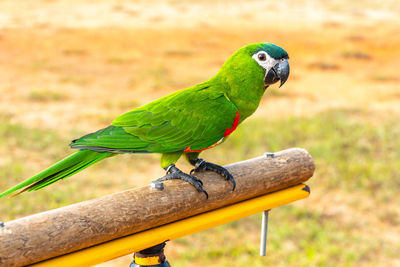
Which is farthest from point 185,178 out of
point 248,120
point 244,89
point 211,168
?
point 248,120

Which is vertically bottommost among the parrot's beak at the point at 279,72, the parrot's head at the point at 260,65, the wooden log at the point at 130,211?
the wooden log at the point at 130,211

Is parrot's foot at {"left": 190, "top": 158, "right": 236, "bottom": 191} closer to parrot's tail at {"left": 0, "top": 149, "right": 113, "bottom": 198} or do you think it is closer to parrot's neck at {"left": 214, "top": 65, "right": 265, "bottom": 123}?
parrot's neck at {"left": 214, "top": 65, "right": 265, "bottom": 123}

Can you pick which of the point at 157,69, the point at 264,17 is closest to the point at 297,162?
the point at 157,69

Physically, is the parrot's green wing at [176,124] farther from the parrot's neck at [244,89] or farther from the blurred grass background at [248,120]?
the blurred grass background at [248,120]

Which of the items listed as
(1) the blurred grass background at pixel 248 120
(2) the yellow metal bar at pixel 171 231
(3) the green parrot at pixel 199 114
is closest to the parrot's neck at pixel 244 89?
(3) the green parrot at pixel 199 114

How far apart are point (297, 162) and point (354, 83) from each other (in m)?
7.10

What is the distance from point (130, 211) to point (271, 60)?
25.9 inches

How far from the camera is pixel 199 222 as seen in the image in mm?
1713

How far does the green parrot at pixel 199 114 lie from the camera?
1.57 m

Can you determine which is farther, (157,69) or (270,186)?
(157,69)

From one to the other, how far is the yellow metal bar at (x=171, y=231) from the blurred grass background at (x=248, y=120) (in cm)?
141

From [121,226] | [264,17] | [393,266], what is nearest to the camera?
[121,226]

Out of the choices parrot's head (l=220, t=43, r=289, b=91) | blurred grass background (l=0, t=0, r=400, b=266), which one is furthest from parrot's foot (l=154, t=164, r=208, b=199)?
blurred grass background (l=0, t=0, r=400, b=266)

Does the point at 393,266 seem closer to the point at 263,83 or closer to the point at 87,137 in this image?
the point at 263,83
